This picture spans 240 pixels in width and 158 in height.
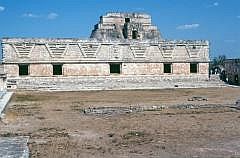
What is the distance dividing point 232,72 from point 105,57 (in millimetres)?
14282

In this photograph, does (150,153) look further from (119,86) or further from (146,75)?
(146,75)

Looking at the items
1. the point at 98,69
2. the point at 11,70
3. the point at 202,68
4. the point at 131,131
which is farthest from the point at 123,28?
the point at 131,131

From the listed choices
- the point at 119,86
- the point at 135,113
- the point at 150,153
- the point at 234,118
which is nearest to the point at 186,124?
the point at 234,118

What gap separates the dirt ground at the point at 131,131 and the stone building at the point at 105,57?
17257 mm

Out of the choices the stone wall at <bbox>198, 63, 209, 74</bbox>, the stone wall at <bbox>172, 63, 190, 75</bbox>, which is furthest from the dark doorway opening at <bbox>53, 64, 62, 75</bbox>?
the stone wall at <bbox>198, 63, 209, 74</bbox>

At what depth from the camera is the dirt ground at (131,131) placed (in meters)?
9.43

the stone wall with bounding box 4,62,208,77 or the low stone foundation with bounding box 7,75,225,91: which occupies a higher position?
the stone wall with bounding box 4,62,208,77

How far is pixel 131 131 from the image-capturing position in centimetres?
1233

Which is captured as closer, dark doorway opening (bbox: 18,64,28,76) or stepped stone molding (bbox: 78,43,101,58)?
dark doorway opening (bbox: 18,64,28,76)

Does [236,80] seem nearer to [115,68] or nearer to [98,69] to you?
[115,68]

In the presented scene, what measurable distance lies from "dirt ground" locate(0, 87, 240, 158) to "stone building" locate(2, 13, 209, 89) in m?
17.3

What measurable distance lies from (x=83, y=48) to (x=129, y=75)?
4939 mm

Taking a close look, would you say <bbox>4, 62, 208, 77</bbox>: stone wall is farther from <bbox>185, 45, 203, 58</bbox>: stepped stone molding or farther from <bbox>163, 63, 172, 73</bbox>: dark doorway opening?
<bbox>185, 45, 203, 58</bbox>: stepped stone molding

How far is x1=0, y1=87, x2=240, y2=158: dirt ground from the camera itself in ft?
30.9
